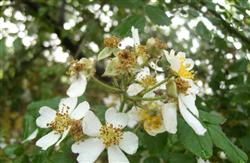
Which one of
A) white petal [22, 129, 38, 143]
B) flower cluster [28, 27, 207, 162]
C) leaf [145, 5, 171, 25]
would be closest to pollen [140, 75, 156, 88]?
flower cluster [28, 27, 207, 162]

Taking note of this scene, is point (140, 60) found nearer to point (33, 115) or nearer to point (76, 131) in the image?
point (76, 131)

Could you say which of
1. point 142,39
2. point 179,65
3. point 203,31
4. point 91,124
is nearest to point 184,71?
point 179,65

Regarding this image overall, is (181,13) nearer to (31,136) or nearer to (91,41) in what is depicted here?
(31,136)

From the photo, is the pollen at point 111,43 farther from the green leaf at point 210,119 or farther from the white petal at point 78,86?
the green leaf at point 210,119

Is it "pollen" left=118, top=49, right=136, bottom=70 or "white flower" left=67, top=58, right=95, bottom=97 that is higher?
"white flower" left=67, top=58, right=95, bottom=97

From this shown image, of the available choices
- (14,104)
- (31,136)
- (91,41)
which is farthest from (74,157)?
(14,104)

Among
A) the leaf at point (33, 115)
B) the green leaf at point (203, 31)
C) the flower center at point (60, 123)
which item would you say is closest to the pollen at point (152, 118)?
the flower center at point (60, 123)

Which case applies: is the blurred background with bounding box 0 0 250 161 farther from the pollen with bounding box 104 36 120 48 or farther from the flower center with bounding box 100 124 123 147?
the flower center with bounding box 100 124 123 147
